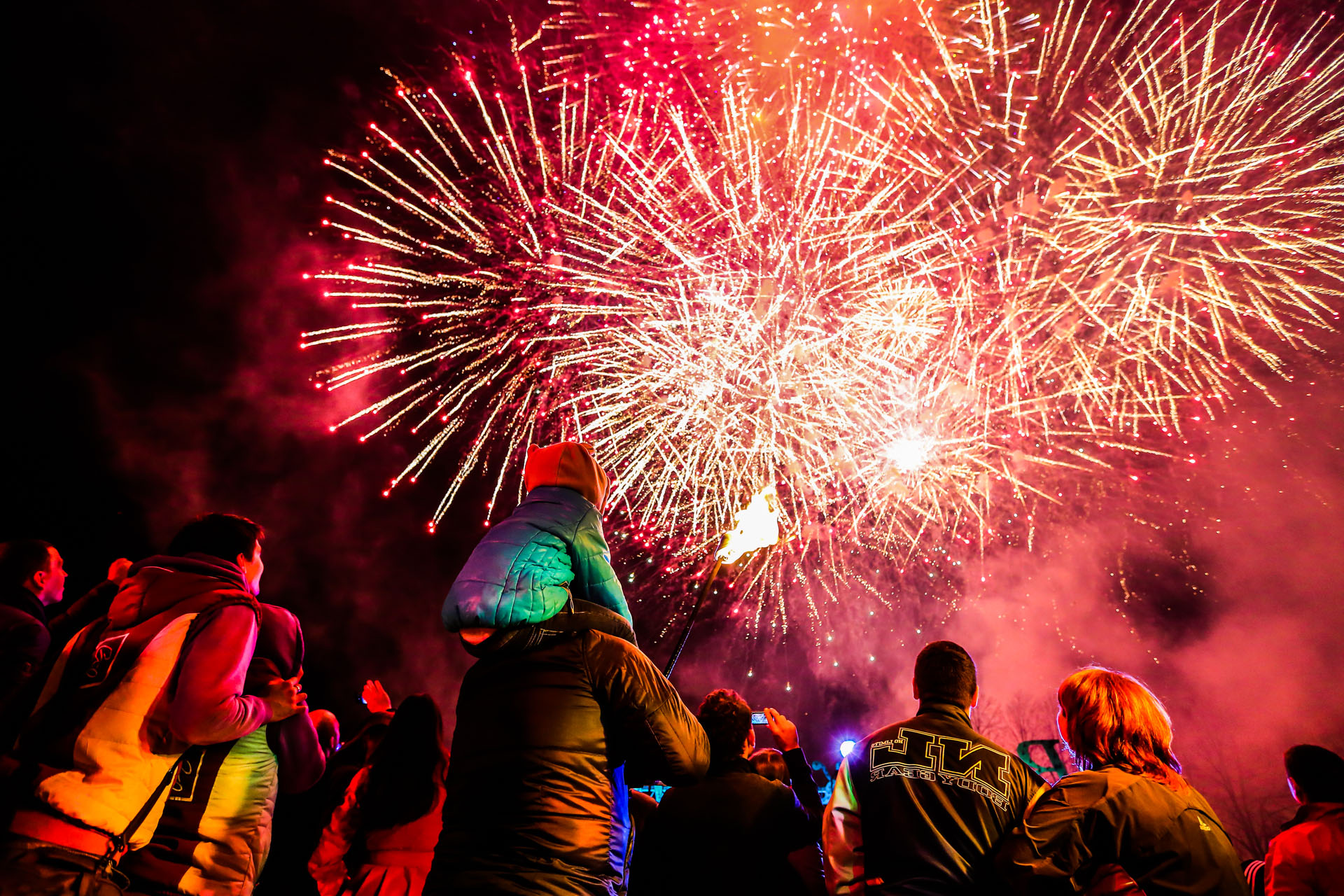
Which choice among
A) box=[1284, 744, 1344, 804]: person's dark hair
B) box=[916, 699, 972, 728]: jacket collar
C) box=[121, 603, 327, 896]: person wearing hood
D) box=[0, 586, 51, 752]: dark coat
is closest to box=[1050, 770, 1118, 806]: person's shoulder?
box=[916, 699, 972, 728]: jacket collar

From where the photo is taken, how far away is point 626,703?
2.28 m

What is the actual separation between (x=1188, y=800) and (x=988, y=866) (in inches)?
39.2

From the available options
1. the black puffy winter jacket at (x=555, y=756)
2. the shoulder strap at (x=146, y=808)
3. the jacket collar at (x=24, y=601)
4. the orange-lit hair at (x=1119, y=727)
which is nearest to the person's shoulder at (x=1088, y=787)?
the orange-lit hair at (x=1119, y=727)

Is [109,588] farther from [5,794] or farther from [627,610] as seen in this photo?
[627,610]

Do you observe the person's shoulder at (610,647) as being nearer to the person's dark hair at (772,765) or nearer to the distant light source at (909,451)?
the person's dark hair at (772,765)

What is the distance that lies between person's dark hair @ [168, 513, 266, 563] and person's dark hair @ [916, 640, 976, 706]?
3849 mm

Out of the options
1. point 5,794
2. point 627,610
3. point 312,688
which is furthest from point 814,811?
point 312,688

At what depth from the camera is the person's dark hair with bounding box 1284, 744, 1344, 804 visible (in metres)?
4.61

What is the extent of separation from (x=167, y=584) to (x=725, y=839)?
309 cm

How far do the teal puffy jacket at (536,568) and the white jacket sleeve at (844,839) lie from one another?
1.93 m

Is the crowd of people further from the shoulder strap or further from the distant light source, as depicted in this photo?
the distant light source

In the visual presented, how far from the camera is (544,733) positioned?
2.20 m

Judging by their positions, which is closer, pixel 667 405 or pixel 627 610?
pixel 627 610

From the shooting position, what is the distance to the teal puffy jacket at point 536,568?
92.5 inches
